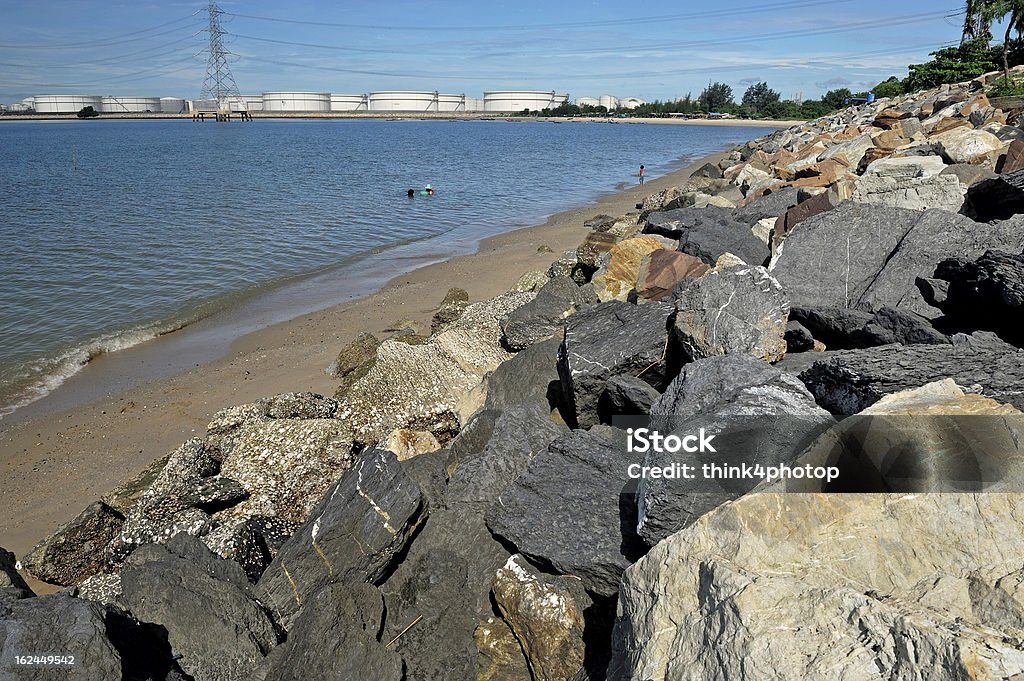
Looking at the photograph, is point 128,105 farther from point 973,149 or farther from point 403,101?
point 973,149

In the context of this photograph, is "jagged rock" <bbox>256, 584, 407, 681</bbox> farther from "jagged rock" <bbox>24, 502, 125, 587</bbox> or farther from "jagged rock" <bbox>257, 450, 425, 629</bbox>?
"jagged rock" <bbox>24, 502, 125, 587</bbox>

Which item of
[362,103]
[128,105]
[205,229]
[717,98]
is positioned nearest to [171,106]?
[128,105]

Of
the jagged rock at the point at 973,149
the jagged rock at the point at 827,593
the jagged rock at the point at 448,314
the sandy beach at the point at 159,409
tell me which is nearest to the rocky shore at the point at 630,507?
the jagged rock at the point at 827,593

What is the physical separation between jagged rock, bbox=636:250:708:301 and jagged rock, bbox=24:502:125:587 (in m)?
5.21

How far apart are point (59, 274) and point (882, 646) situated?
19727 millimetres

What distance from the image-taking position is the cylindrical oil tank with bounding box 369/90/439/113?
170250mm

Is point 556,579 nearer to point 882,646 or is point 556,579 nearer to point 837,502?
point 837,502

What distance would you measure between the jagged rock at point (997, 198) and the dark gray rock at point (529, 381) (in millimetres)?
4841

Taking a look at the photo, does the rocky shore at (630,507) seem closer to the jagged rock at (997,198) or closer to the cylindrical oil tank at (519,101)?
the jagged rock at (997,198)

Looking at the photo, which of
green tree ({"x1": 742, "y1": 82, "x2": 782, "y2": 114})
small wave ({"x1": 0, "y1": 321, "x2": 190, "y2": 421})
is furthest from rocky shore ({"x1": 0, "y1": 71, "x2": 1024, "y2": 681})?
green tree ({"x1": 742, "y1": 82, "x2": 782, "y2": 114})

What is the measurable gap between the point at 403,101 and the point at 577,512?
7133 inches

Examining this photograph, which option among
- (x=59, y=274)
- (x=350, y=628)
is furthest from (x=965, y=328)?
(x=59, y=274)

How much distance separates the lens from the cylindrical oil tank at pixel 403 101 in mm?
170250

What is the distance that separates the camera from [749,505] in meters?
2.83
